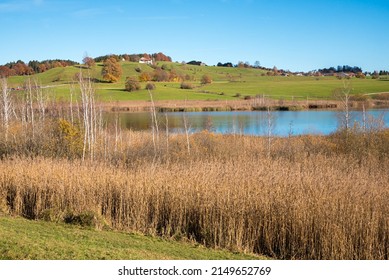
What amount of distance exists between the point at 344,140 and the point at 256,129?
634 inches

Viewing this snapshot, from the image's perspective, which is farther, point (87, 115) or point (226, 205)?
point (87, 115)

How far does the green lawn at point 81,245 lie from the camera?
24.9 feet

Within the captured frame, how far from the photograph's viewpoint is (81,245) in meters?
8.39

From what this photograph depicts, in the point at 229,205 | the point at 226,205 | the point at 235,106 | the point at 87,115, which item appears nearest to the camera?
the point at 229,205

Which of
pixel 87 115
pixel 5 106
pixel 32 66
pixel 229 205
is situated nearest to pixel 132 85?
pixel 32 66

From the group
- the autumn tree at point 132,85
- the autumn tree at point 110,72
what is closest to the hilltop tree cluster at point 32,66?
the autumn tree at point 110,72

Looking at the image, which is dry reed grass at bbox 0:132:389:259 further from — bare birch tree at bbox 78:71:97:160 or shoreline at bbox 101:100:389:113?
shoreline at bbox 101:100:389:113

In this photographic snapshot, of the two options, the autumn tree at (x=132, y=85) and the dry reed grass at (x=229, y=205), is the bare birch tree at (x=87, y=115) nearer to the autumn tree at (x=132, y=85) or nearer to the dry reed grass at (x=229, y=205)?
the dry reed grass at (x=229, y=205)

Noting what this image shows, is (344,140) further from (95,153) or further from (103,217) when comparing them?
(103,217)

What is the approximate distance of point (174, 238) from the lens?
33.1 feet

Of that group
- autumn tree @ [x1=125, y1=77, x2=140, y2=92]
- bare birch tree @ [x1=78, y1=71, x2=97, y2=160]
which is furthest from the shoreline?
bare birch tree @ [x1=78, y1=71, x2=97, y2=160]

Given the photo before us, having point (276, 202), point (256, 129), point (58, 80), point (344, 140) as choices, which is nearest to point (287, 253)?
point (276, 202)

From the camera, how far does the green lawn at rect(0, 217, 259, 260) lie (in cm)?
759

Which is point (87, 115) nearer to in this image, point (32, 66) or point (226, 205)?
point (226, 205)
